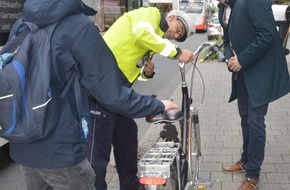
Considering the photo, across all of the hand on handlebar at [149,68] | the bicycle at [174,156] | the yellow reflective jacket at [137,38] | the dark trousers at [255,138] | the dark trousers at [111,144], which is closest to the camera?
the bicycle at [174,156]

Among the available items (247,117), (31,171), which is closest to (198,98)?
(247,117)

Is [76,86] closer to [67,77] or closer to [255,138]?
[67,77]

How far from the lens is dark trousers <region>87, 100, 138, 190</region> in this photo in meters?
3.11

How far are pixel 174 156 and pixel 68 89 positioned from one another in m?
1.16

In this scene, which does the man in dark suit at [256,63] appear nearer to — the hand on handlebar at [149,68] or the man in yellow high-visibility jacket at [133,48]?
the man in yellow high-visibility jacket at [133,48]

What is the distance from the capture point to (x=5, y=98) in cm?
172

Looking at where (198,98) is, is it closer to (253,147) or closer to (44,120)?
(253,147)

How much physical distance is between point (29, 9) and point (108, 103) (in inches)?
21.3

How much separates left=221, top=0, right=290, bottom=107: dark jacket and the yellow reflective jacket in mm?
779

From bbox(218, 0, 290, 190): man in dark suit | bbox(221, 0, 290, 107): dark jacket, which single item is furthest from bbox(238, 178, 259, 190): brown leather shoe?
bbox(221, 0, 290, 107): dark jacket

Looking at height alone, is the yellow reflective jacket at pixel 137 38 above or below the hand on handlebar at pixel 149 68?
A: above

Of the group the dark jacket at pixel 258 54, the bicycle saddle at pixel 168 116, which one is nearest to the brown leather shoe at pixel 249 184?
the dark jacket at pixel 258 54

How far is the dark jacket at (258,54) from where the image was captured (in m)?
3.38

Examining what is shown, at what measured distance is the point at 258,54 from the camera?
3.44 m
